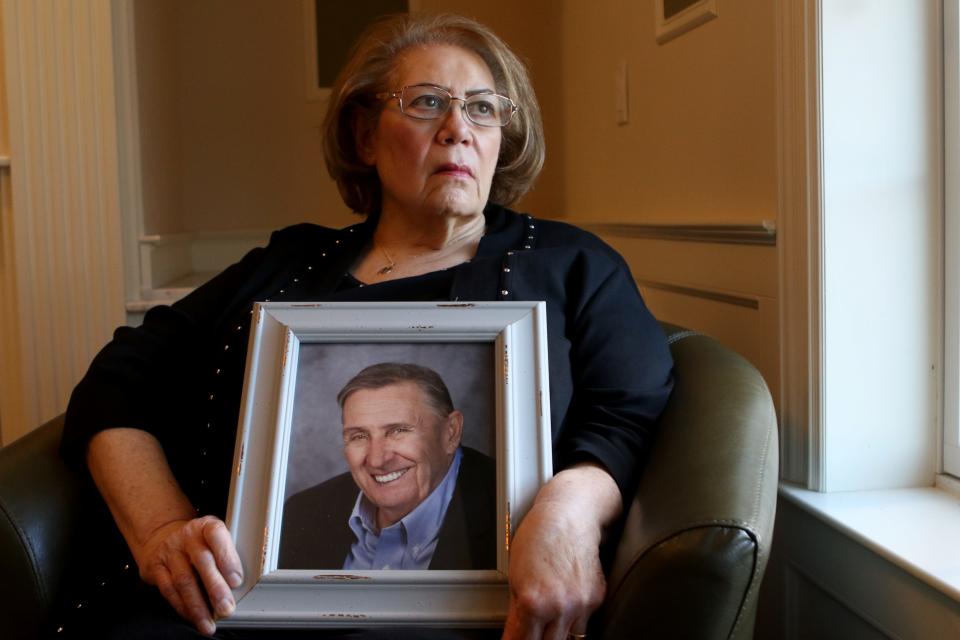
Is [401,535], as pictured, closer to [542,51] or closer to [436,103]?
[436,103]

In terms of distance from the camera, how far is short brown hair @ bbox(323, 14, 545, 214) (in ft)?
5.65

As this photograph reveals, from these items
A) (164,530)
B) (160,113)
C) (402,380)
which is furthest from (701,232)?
(160,113)

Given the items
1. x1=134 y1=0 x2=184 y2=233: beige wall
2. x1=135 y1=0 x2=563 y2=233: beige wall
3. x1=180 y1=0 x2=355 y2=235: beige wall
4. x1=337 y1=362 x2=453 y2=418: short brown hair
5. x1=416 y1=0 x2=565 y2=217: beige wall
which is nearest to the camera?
x1=337 y1=362 x2=453 y2=418: short brown hair

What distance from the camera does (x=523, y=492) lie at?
1287 mm

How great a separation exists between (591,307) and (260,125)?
Answer: 2441 millimetres

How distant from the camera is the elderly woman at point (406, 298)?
4.29 ft

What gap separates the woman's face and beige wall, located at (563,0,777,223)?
445mm

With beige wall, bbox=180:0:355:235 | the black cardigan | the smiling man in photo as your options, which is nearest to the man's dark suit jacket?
the smiling man in photo

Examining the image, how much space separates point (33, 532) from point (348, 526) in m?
0.45

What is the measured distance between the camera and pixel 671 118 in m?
2.20

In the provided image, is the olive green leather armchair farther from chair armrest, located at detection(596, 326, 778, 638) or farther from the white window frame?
the white window frame

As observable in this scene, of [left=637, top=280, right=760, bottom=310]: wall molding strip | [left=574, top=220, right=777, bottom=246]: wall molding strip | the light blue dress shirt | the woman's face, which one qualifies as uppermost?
the woman's face

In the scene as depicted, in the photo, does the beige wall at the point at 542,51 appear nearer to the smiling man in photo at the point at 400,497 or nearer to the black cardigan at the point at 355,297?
the black cardigan at the point at 355,297

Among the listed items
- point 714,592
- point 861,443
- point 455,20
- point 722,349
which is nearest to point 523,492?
point 714,592
